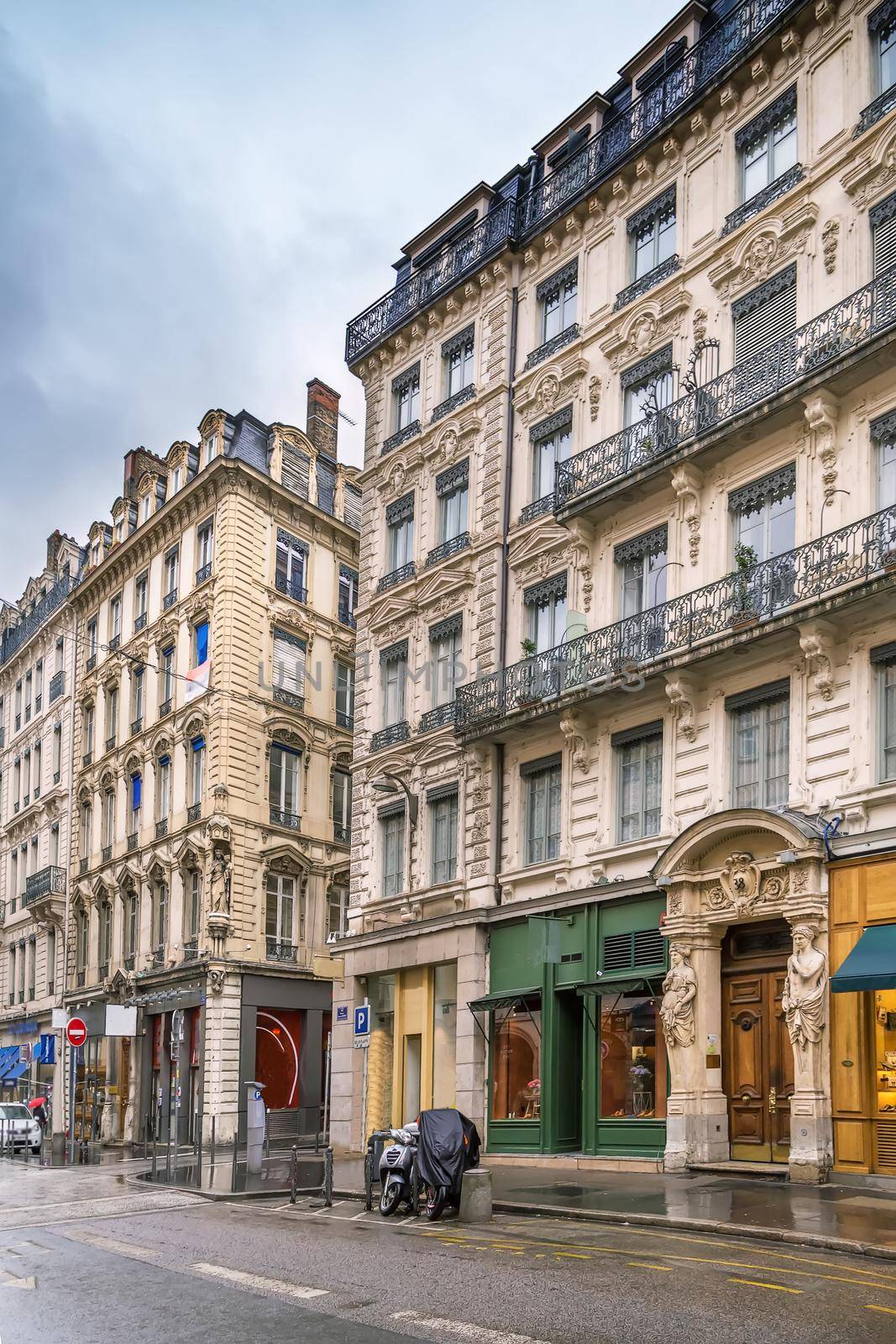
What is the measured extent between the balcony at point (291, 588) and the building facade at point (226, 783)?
88 mm

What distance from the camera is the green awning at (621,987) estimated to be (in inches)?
853

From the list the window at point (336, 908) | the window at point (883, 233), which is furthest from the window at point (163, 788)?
the window at point (883, 233)

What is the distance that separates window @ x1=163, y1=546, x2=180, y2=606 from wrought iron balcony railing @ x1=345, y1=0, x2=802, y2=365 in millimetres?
12881

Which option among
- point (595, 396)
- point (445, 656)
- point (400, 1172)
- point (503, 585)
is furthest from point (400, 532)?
point (400, 1172)

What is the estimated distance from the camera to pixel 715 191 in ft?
77.2

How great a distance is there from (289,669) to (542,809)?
17.6m

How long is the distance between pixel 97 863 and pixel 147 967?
6.20 m

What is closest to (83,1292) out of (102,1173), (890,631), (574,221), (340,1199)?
(340,1199)

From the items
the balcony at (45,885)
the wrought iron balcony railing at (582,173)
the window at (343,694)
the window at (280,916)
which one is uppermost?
the wrought iron balcony railing at (582,173)

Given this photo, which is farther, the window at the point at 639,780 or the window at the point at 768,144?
the window at the point at 639,780

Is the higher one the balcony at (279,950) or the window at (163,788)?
the window at (163,788)

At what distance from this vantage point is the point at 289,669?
41438mm

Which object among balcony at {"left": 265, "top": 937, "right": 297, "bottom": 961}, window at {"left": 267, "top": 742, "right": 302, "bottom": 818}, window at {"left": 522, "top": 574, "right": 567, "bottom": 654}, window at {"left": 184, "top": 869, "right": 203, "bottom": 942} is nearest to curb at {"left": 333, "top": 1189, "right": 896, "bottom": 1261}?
window at {"left": 522, "top": 574, "right": 567, "bottom": 654}

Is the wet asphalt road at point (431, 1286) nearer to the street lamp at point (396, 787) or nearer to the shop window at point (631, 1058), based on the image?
the shop window at point (631, 1058)
